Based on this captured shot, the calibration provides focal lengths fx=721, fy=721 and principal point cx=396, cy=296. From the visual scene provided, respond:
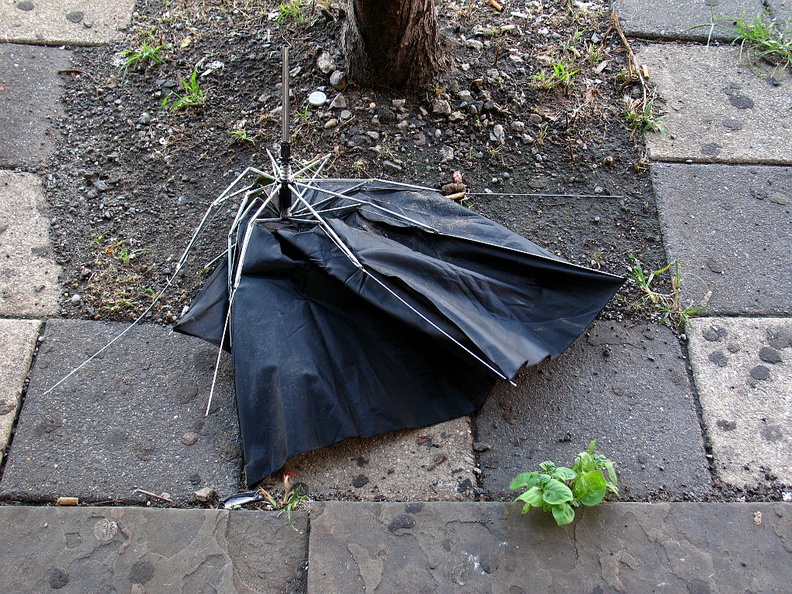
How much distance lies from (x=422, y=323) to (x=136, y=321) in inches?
43.9

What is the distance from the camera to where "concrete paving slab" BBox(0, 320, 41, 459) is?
239cm

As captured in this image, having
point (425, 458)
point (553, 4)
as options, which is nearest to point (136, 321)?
point (425, 458)

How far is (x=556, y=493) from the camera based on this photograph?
2150mm

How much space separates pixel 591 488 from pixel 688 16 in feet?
9.23

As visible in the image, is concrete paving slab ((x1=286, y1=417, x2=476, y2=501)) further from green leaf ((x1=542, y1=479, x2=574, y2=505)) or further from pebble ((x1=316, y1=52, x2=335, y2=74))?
pebble ((x1=316, y1=52, x2=335, y2=74))

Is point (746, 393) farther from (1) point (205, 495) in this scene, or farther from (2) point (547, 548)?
(1) point (205, 495)

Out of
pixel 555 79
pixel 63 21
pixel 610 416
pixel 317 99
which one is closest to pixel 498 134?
pixel 555 79

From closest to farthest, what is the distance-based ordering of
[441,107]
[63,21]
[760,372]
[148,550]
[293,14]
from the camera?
[148,550]
[760,372]
[441,107]
[293,14]
[63,21]

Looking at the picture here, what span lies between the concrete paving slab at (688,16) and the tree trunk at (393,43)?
120cm

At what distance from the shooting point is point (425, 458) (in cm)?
237

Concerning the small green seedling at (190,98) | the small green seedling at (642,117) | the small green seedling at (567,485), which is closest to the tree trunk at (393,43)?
the small green seedling at (190,98)

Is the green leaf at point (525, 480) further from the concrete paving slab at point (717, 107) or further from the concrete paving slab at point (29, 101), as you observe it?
the concrete paving slab at point (29, 101)

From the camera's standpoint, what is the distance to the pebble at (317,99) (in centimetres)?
329

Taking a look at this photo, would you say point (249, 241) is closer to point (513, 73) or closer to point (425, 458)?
point (425, 458)
